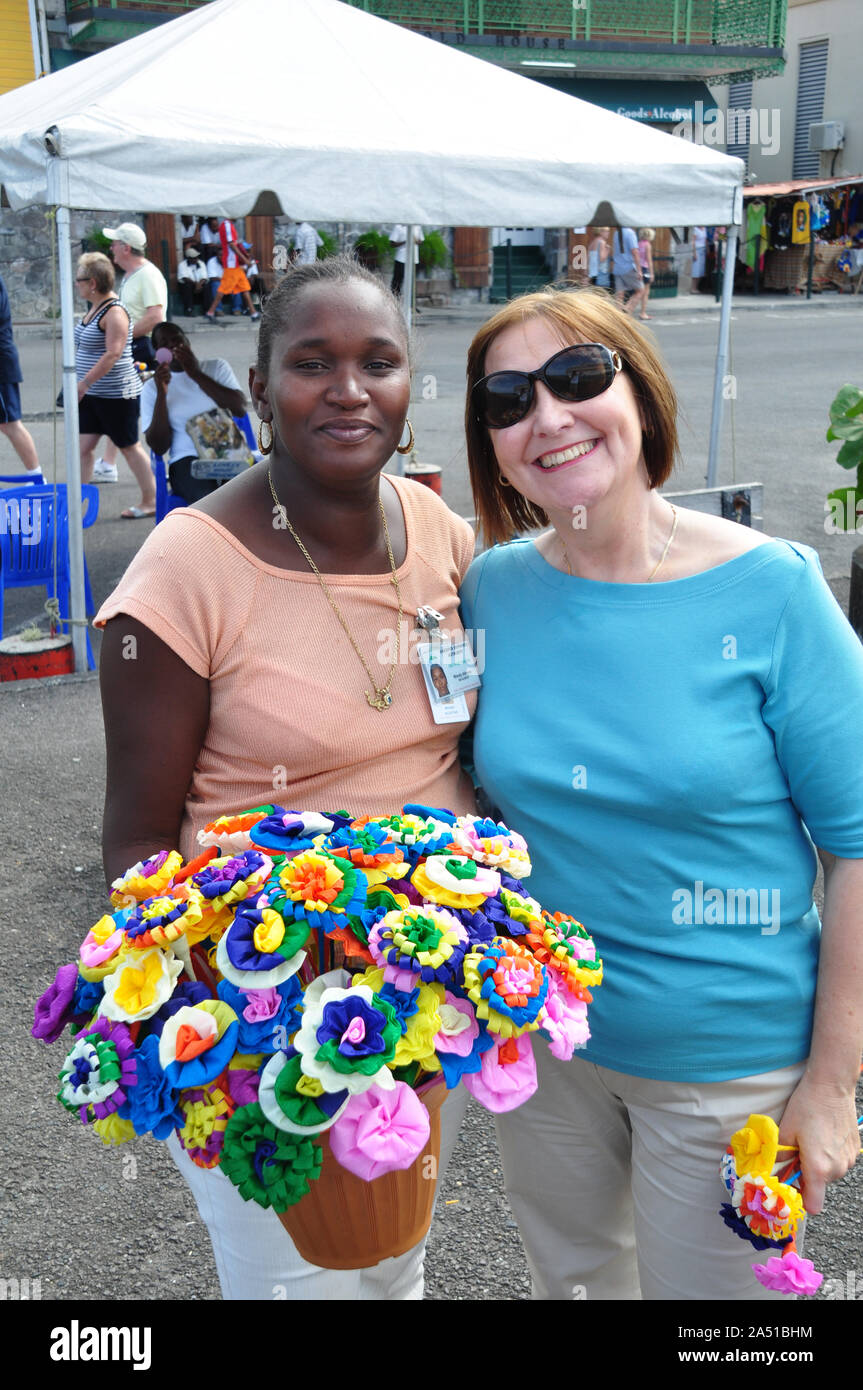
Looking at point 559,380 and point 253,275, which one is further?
point 253,275

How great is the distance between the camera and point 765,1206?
1542mm

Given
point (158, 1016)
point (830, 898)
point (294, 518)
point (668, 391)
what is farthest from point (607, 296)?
point (158, 1016)

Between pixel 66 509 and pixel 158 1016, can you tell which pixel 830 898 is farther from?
pixel 66 509

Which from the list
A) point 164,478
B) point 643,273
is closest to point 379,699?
point 164,478

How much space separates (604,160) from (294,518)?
592cm

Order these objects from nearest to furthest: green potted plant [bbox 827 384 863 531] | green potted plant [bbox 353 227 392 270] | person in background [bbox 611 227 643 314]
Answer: green potted plant [bbox 827 384 863 531], green potted plant [bbox 353 227 392 270], person in background [bbox 611 227 643 314]

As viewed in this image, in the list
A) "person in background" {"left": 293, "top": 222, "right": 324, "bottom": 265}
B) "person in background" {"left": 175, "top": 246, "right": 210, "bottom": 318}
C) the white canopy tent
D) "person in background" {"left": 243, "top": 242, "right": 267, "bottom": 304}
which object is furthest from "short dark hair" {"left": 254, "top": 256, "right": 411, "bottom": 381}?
"person in background" {"left": 175, "top": 246, "right": 210, "bottom": 318}

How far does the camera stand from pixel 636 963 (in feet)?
5.74

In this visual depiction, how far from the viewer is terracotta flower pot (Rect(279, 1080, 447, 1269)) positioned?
135 centimetres

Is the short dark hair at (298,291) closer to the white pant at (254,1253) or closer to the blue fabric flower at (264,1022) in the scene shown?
the blue fabric flower at (264,1022)

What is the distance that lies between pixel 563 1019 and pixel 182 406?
6.41 m

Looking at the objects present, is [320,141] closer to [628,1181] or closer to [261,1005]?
[628,1181]

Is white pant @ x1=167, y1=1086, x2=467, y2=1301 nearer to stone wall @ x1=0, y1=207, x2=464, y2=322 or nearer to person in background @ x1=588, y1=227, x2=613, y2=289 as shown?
person in background @ x1=588, y1=227, x2=613, y2=289

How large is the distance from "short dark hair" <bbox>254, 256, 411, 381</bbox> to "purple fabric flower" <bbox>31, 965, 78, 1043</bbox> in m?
0.97
